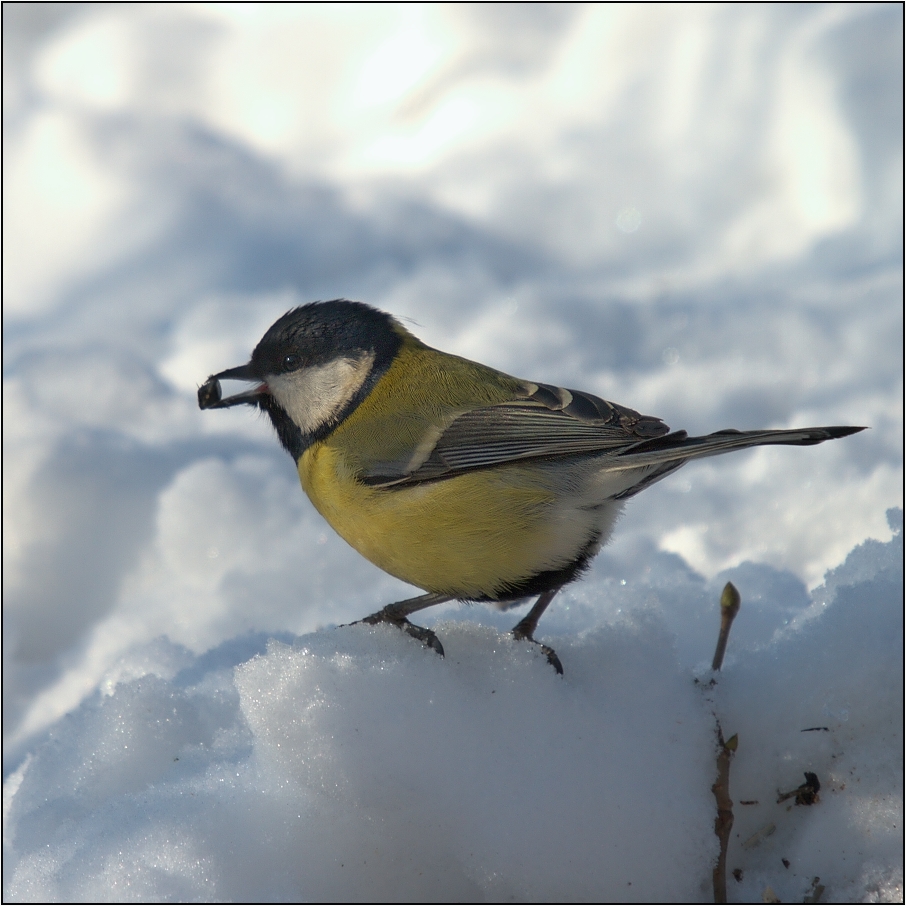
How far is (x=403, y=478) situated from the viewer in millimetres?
2004

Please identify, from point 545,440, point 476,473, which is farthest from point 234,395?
point 545,440

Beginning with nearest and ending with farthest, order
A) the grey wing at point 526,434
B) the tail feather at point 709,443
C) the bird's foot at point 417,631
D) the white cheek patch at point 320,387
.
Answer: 1. the tail feather at point 709,443
2. the bird's foot at point 417,631
3. the grey wing at point 526,434
4. the white cheek patch at point 320,387

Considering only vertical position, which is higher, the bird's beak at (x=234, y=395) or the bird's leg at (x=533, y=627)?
the bird's beak at (x=234, y=395)

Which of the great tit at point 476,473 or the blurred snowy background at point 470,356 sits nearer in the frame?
the blurred snowy background at point 470,356

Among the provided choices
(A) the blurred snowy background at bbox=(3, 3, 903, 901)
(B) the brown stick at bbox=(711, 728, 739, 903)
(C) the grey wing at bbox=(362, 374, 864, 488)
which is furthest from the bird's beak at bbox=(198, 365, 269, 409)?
(B) the brown stick at bbox=(711, 728, 739, 903)

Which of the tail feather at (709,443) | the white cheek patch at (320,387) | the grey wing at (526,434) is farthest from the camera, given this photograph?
the white cheek patch at (320,387)

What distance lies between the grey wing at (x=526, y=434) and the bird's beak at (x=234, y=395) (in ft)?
1.90

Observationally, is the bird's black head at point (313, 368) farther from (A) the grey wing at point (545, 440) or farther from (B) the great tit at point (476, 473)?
(A) the grey wing at point (545, 440)

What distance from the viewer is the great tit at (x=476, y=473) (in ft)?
6.24

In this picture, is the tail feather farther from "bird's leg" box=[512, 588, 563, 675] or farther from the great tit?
"bird's leg" box=[512, 588, 563, 675]

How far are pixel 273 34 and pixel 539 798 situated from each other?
475 centimetres

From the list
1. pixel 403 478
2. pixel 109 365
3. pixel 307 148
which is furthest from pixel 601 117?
pixel 403 478

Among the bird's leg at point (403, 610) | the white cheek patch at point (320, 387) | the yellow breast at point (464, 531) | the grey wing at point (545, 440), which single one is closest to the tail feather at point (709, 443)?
the grey wing at point (545, 440)

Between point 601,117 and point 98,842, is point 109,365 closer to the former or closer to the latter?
point 98,842
